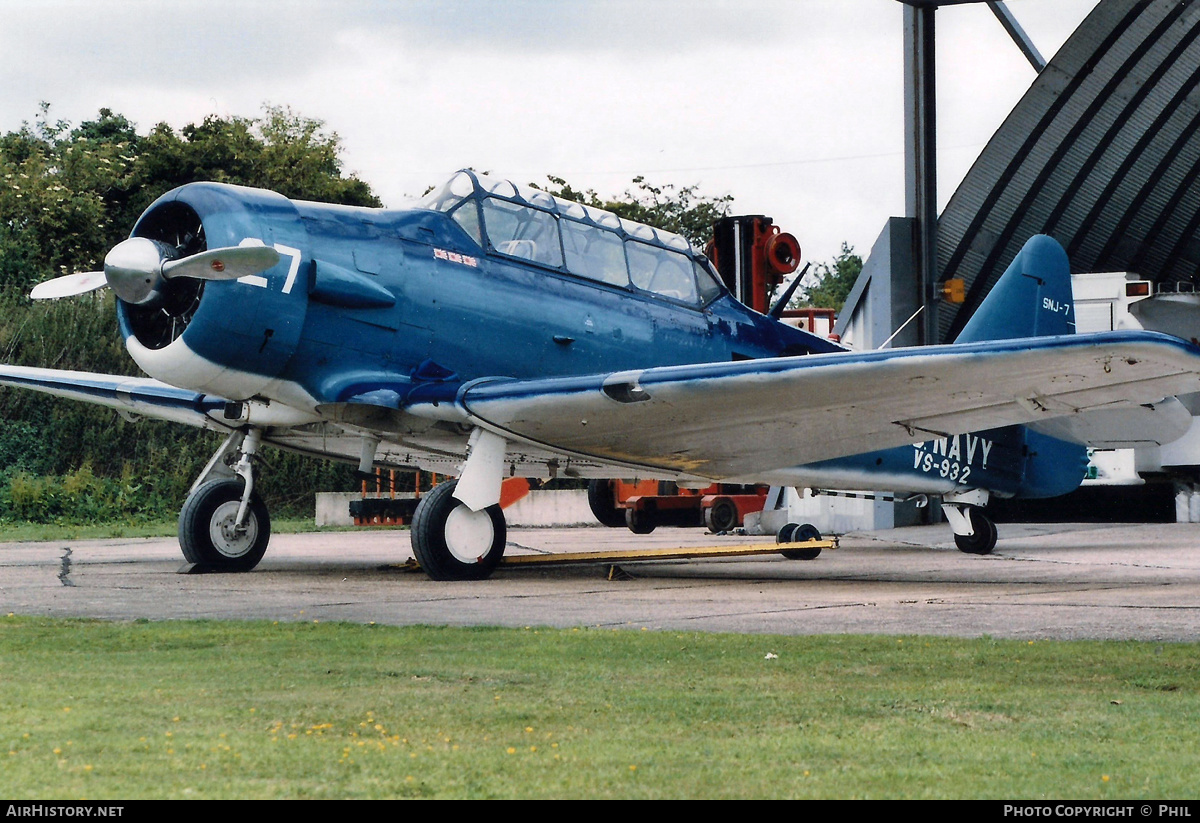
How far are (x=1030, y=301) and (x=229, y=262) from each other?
896 centimetres

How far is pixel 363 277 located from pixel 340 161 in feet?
120

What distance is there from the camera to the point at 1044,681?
4.96 m

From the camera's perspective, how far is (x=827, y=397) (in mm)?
9727

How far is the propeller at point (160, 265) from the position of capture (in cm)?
917

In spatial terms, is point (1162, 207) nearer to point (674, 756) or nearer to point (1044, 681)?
point (1044, 681)

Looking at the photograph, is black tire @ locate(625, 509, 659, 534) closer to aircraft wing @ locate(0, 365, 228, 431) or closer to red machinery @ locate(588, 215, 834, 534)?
red machinery @ locate(588, 215, 834, 534)

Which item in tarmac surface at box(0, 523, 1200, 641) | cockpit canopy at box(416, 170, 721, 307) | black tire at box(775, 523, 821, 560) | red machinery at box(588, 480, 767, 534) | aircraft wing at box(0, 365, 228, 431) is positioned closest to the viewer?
tarmac surface at box(0, 523, 1200, 641)

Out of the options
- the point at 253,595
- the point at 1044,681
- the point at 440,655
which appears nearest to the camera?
the point at 1044,681

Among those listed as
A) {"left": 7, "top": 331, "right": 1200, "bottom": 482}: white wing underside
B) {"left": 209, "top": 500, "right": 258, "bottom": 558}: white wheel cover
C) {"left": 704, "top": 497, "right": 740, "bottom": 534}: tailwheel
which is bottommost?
{"left": 209, "top": 500, "right": 258, "bottom": 558}: white wheel cover

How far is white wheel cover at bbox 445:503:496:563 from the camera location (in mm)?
9953

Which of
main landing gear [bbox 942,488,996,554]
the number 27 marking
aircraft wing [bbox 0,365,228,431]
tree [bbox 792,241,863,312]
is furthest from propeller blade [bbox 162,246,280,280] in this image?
tree [bbox 792,241,863,312]

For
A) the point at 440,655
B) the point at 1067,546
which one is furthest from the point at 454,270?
the point at 1067,546

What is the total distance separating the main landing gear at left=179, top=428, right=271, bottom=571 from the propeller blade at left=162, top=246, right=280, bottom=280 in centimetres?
246

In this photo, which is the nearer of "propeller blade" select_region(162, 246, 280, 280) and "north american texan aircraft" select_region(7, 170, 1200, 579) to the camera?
"propeller blade" select_region(162, 246, 280, 280)
